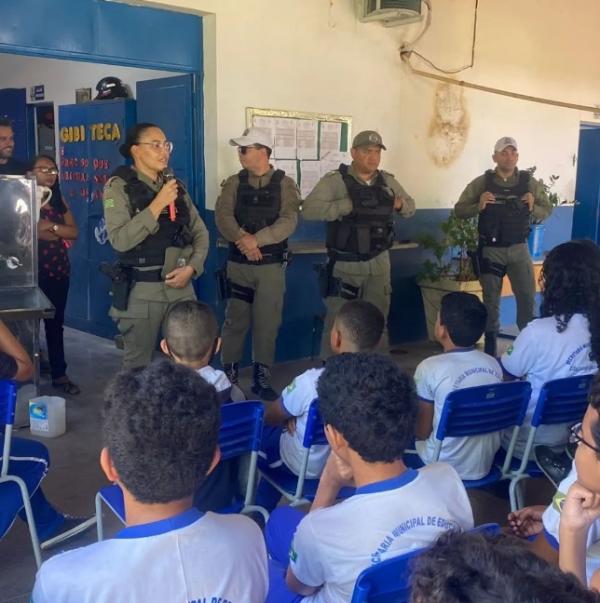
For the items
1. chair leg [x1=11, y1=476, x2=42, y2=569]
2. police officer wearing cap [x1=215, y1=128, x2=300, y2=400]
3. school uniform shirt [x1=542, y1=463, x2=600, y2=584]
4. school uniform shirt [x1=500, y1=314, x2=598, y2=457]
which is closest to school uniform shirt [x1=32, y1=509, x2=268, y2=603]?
school uniform shirt [x1=542, y1=463, x2=600, y2=584]

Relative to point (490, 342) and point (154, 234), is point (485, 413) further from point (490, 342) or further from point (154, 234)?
point (490, 342)

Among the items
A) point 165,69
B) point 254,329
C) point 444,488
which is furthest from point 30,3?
point 444,488

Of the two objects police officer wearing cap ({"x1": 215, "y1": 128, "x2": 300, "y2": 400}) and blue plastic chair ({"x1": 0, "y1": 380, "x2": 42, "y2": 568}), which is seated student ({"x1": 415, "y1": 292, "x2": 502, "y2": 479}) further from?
police officer wearing cap ({"x1": 215, "y1": 128, "x2": 300, "y2": 400})

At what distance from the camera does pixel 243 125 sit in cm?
457

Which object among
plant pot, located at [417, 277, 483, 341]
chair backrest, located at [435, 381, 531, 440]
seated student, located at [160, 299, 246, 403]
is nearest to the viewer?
chair backrest, located at [435, 381, 531, 440]

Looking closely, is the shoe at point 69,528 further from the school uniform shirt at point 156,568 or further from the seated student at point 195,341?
the school uniform shirt at point 156,568

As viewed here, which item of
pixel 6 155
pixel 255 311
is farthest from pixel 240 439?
pixel 6 155

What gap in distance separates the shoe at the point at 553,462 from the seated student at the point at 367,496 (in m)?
1.04

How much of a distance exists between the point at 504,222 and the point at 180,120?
2.42 m

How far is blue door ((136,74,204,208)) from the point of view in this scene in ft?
15.0

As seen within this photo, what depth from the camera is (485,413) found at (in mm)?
2342

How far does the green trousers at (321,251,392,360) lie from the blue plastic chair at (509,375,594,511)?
6.50ft

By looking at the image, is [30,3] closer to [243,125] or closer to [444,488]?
[243,125]

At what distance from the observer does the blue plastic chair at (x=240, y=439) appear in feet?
6.81
